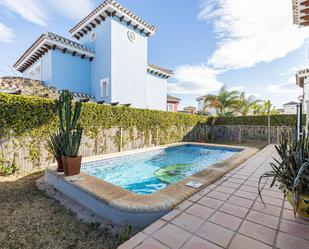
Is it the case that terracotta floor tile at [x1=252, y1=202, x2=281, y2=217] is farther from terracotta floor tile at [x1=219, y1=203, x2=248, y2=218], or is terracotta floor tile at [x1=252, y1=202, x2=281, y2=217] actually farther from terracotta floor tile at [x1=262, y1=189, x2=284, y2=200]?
terracotta floor tile at [x1=262, y1=189, x2=284, y2=200]

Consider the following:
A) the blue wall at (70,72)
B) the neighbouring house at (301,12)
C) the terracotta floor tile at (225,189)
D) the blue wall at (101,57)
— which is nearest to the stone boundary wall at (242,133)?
the blue wall at (101,57)

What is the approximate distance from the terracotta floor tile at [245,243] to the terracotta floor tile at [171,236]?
1.95 ft

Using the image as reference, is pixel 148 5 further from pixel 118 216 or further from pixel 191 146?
pixel 118 216

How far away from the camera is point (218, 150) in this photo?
40.5 ft

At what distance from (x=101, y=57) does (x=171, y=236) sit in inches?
568

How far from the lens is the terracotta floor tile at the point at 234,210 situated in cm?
291

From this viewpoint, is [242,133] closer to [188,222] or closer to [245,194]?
[245,194]

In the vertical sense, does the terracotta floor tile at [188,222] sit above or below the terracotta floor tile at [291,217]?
below

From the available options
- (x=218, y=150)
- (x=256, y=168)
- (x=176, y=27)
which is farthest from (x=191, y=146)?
(x=176, y=27)

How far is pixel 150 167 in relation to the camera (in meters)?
8.72

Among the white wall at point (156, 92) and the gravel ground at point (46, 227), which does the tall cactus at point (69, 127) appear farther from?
the white wall at point (156, 92)

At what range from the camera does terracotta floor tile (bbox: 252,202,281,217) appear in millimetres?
2969

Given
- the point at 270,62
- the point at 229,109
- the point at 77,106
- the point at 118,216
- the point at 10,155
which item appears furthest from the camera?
the point at 229,109

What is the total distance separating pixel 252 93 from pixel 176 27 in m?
15.5
